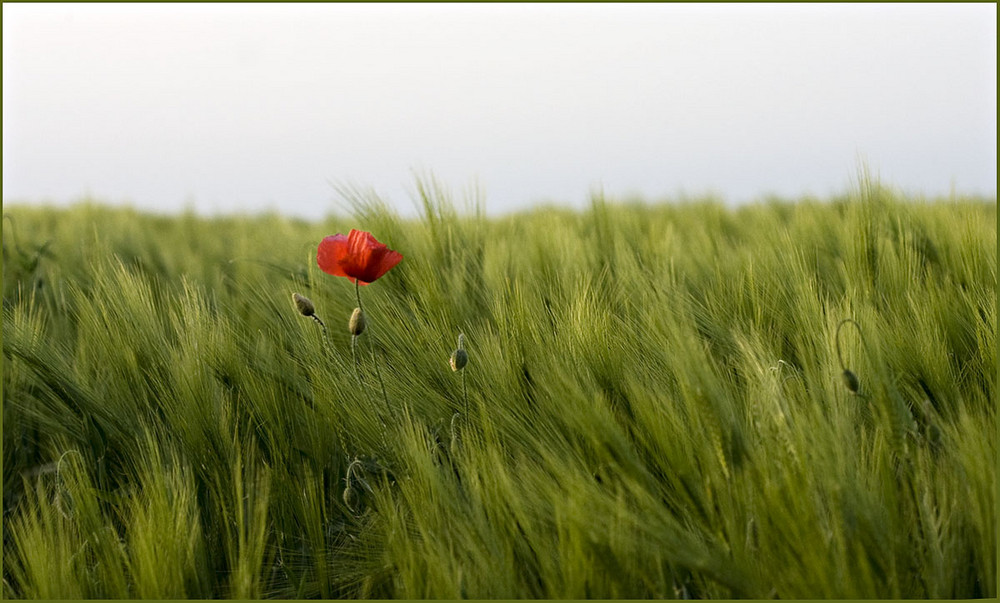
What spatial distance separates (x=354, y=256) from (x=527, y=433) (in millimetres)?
434

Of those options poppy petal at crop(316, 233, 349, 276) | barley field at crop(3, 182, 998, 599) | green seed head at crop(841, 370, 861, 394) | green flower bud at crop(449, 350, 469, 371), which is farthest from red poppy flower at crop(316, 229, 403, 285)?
green seed head at crop(841, 370, 861, 394)

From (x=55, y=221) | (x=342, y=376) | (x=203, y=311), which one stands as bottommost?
(x=342, y=376)

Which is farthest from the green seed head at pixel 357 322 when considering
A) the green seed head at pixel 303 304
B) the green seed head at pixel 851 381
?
the green seed head at pixel 851 381

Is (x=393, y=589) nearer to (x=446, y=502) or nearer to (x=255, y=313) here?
(x=446, y=502)

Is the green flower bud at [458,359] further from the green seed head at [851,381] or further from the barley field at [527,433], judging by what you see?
the green seed head at [851,381]

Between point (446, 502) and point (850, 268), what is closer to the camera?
point (446, 502)

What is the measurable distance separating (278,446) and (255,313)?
0.65 m

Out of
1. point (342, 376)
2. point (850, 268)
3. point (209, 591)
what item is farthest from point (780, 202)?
point (209, 591)

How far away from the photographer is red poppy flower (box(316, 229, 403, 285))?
1286 mm

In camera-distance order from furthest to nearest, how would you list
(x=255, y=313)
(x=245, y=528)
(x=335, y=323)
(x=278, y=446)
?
(x=255, y=313) < (x=335, y=323) < (x=278, y=446) < (x=245, y=528)

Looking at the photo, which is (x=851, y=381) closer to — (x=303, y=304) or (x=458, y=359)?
(x=458, y=359)

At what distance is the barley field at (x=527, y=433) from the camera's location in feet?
3.06

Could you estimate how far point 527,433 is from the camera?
1.16 metres

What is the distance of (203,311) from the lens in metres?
1.48
